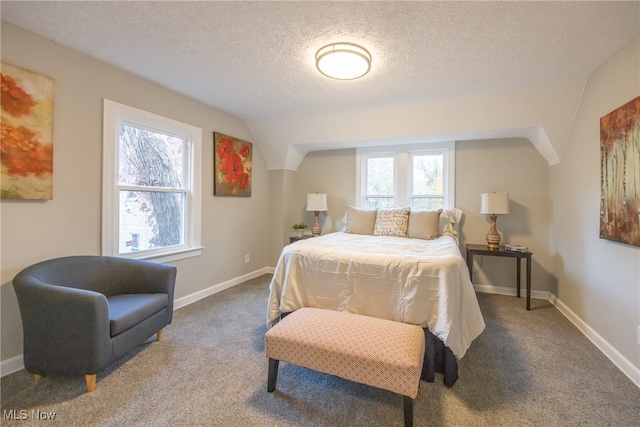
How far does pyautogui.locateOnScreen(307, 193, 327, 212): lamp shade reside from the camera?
162 inches

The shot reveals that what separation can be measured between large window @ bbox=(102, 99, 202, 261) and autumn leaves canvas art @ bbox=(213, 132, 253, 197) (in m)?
0.27

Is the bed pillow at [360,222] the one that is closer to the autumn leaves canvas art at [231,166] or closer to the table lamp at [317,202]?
the table lamp at [317,202]

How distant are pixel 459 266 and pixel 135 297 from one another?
234 cm

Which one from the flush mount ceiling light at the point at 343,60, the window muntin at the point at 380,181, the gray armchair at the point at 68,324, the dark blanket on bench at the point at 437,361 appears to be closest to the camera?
the gray armchair at the point at 68,324

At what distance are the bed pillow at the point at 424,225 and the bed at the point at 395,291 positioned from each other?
4.27 ft

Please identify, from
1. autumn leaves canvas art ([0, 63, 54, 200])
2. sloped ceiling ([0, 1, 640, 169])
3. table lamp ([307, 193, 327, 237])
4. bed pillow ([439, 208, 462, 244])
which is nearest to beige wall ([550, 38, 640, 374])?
sloped ceiling ([0, 1, 640, 169])

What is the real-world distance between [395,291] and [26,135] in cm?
270

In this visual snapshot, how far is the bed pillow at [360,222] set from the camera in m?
3.58

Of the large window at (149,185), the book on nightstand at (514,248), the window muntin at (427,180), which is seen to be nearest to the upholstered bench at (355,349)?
the large window at (149,185)

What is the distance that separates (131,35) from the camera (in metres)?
1.93

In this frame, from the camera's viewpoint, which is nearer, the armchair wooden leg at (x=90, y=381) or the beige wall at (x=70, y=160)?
the armchair wooden leg at (x=90, y=381)

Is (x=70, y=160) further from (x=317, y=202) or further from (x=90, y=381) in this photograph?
(x=317, y=202)

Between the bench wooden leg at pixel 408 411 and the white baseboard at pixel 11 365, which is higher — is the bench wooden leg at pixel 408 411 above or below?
above

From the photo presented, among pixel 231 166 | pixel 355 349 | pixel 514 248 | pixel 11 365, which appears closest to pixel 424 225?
pixel 514 248
